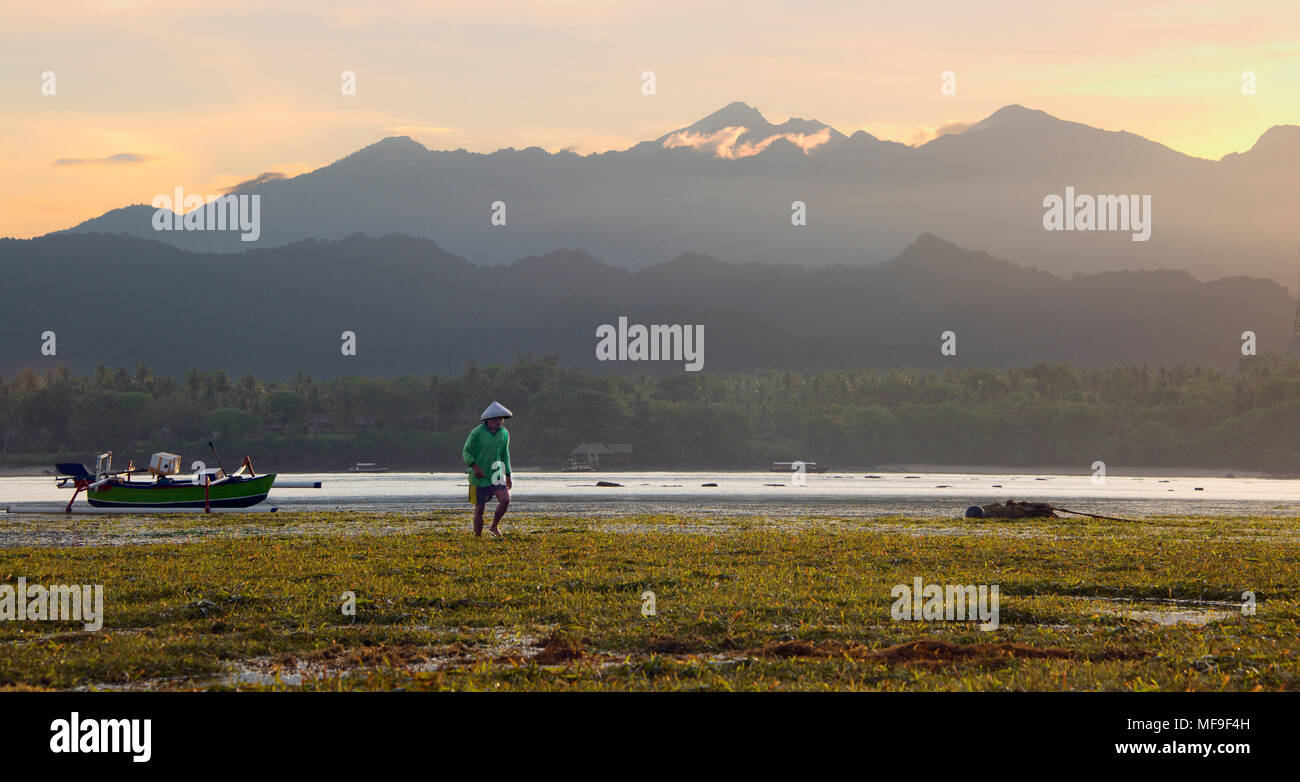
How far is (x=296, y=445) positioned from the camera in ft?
626

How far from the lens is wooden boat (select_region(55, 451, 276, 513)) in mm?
44000

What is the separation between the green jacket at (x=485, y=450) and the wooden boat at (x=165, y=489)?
64.5 feet

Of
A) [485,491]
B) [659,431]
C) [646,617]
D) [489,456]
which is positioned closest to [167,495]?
[485,491]

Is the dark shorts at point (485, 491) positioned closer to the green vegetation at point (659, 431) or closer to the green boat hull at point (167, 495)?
the green boat hull at point (167, 495)

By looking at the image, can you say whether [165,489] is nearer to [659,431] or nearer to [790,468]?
[790,468]

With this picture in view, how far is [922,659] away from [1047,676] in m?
1.48

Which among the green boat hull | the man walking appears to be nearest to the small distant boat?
the green boat hull

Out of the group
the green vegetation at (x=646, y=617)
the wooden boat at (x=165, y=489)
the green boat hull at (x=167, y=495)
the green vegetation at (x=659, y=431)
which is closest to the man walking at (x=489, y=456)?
the green vegetation at (x=646, y=617)

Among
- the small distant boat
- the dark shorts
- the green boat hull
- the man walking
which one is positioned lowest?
the small distant boat

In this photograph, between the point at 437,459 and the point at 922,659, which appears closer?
the point at 922,659

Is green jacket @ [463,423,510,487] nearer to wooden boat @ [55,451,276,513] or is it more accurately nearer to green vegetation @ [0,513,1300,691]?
green vegetation @ [0,513,1300,691]

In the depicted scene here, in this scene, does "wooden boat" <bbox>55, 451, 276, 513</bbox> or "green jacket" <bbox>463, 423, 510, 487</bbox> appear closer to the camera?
"green jacket" <bbox>463, 423, 510, 487</bbox>
